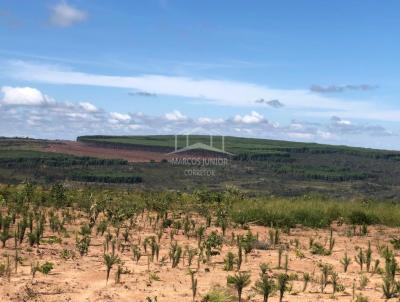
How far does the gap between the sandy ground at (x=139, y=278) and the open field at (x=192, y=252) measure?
2cm

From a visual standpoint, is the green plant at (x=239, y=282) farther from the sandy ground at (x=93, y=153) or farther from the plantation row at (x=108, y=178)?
the sandy ground at (x=93, y=153)

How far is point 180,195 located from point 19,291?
12913 mm

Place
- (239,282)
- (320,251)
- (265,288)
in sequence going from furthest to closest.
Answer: (320,251), (239,282), (265,288)

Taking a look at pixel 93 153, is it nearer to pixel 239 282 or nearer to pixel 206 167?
pixel 206 167

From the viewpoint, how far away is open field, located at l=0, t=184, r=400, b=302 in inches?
285

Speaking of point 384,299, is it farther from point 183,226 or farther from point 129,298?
point 183,226

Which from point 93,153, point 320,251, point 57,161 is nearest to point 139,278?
point 320,251

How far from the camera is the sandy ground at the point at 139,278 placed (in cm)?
697

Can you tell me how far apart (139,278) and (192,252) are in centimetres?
178

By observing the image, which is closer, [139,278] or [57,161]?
[139,278]

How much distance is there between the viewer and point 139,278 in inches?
312

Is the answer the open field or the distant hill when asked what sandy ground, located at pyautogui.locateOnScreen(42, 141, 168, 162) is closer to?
the distant hill

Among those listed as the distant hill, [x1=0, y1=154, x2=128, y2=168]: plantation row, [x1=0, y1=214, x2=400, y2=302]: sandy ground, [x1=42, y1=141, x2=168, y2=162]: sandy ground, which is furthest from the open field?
[x1=42, y1=141, x2=168, y2=162]: sandy ground

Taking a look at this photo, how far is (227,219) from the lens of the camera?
49.0 ft
